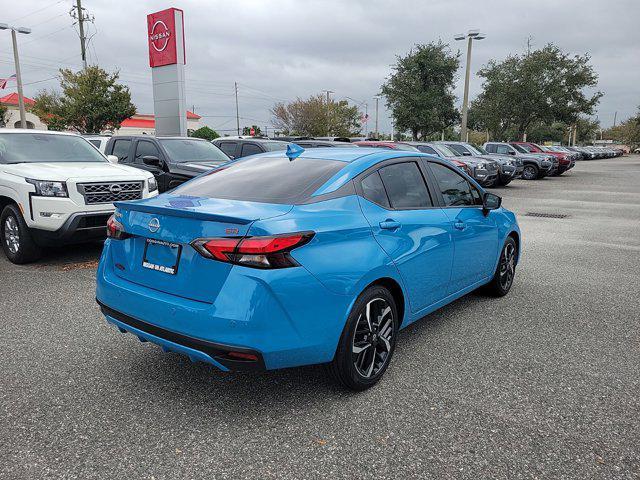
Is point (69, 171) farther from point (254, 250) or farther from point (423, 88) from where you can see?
point (423, 88)

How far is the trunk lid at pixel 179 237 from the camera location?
2729mm

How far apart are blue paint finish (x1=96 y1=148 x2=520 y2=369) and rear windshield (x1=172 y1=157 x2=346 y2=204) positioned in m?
0.12

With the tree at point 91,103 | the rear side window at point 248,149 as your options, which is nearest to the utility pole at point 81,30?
the tree at point 91,103

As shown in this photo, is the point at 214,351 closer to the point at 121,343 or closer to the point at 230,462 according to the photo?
the point at 230,462

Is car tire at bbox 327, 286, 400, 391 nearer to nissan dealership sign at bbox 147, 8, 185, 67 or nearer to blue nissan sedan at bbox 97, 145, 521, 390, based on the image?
blue nissan sedan at bbox 97, 145, 521, 390

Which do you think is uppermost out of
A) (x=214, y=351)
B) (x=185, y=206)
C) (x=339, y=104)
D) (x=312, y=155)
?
(x=339, y=104)

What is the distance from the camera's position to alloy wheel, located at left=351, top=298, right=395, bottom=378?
10.4ft

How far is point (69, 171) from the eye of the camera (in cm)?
655

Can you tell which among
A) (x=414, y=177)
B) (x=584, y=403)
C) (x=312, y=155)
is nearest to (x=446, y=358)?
(x=584, y=403)

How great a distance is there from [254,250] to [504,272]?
11.8 feet

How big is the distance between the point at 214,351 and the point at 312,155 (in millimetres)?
1843

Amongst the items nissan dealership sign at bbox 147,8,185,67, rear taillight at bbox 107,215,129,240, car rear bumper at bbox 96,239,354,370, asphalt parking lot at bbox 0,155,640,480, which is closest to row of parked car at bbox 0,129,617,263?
asphalt parking lot at bbox 0,155,640,480

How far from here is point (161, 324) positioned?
9.45ft

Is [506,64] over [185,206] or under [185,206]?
over
